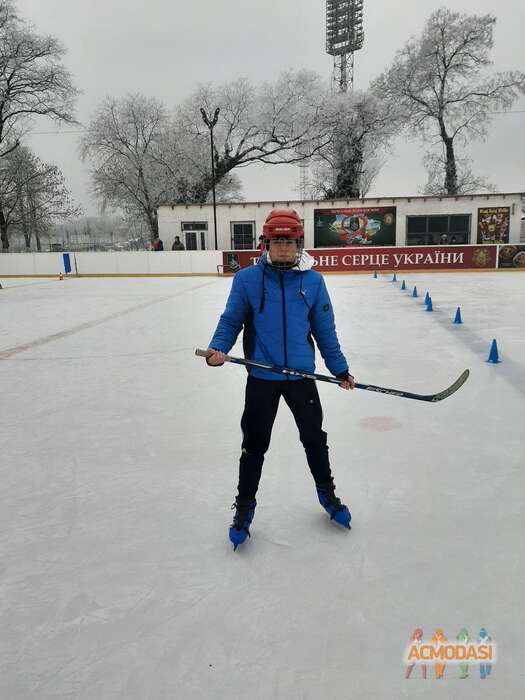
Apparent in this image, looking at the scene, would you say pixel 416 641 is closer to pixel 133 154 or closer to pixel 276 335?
pixel 276 335

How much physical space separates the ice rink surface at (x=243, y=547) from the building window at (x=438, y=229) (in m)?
23.2

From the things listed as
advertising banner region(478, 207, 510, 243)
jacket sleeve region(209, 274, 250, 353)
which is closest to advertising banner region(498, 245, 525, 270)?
advertising banner region(478, 207, 510, 243)

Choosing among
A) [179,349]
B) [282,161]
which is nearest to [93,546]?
[179,349]

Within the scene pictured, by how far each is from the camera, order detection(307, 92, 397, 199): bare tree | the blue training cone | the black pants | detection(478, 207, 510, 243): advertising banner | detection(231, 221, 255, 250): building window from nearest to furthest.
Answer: the black pants → the blue training cone → detection(478, 207, 510, 243): advertising banner → detection(231, 221, 255, 250): building window → detection(307, 92, 397, 199): bare tree

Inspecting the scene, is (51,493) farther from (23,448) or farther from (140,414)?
(140,414)

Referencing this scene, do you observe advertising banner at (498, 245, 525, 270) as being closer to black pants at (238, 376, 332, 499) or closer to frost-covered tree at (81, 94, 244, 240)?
black pants at (238, 376, 332, 499)

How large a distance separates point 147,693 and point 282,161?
1663 inches

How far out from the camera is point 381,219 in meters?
26.9

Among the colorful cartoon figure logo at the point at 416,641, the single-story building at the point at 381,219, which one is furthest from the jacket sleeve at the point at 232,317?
the single-story building at the point at 381,219

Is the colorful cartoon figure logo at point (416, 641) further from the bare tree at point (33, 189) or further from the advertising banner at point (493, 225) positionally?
the bare tree at point (33, 189)

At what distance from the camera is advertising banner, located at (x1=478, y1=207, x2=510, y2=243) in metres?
26.2

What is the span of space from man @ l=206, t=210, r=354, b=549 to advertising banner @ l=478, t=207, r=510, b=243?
26970 millimetres

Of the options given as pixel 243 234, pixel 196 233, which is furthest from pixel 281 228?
pixel 196 233

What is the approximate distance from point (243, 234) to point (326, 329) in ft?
85.6
